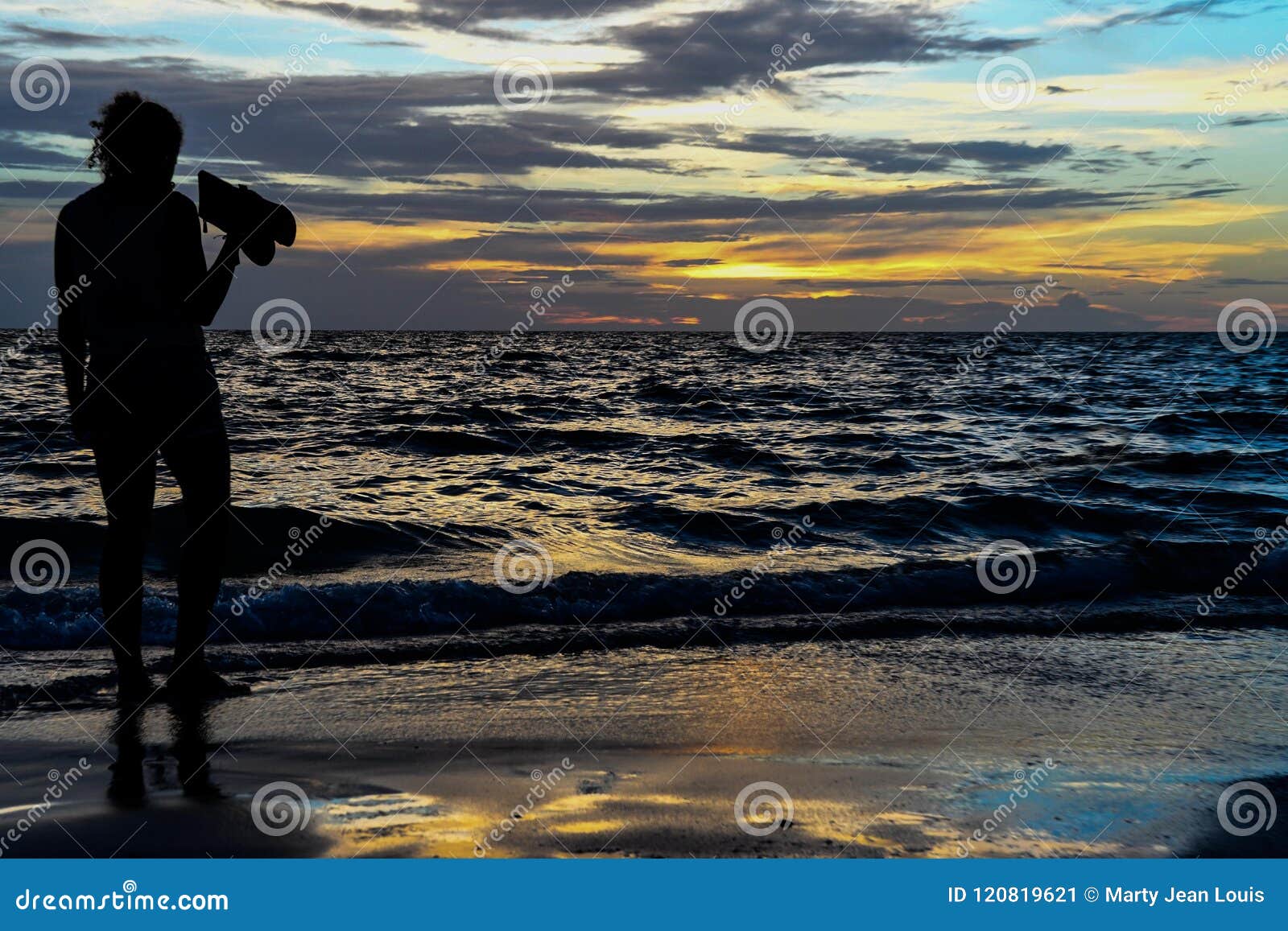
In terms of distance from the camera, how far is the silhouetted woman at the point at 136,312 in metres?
3.42

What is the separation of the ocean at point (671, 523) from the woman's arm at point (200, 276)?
6.84 feet

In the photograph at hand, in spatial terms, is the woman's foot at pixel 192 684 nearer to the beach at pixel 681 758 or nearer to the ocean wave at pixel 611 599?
the beach at pixel 681 758

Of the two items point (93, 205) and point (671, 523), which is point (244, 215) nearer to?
point (93, 205)

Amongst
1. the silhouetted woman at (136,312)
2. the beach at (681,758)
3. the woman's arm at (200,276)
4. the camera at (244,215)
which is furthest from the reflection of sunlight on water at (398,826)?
the camera at (244,215)

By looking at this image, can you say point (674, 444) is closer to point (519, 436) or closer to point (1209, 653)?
point (519, 436)

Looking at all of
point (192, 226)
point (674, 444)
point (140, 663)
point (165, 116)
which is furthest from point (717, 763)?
point (674, 444)

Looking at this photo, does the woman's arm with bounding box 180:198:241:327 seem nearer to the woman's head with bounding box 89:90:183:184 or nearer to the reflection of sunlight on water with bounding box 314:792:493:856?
the woman's head with bounding box 89:90:183:184

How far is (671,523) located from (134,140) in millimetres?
6153

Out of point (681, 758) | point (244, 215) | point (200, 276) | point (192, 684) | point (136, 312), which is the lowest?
point (192, 684)

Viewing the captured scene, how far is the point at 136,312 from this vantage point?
346 centimetres

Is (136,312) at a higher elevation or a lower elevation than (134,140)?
lower

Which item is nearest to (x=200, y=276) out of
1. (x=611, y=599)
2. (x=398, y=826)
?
(x=398, y=826)

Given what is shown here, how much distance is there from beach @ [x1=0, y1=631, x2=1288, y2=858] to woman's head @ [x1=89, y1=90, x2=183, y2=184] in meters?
2.06

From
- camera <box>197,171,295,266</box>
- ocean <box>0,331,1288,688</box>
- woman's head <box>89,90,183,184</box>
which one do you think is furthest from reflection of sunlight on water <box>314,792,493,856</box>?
woman's head <box>89,90,183,184</box>
